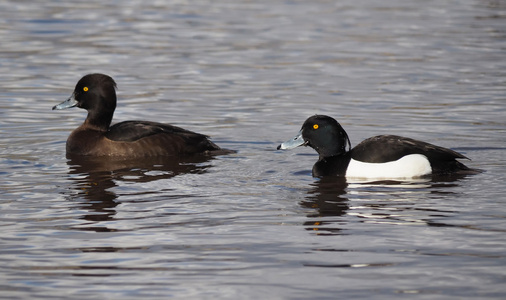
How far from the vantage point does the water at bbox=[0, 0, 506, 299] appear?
621 centimetres

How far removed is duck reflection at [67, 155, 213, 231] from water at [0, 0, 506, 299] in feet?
0.13

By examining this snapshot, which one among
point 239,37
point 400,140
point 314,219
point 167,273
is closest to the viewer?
point 167,273

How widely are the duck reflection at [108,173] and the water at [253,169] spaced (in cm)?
4

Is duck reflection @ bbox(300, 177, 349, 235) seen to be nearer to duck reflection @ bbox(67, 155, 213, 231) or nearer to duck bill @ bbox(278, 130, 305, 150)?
duck bill @ bbox(278, 130, 305, 150)

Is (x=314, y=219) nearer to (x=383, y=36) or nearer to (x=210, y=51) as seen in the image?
(x=210, y=51)

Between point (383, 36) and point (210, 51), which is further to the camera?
point (383, 36)

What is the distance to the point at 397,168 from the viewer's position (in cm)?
930

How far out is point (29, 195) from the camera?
8.64 m

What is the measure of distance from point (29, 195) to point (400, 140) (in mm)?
3697

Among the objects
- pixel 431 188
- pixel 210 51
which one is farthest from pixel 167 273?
pixel 210 51

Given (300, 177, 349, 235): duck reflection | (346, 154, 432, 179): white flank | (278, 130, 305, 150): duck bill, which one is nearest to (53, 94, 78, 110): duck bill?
(278, 130, 305, 150): duck bill

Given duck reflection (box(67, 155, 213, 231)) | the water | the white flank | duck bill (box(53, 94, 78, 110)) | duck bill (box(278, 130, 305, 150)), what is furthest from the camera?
duck bill (box(53, 94, 78, 110))

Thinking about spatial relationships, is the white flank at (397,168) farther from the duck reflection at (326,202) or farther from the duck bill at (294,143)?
the duck bill at (294,143)

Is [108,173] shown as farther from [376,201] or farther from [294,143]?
[376,201]
